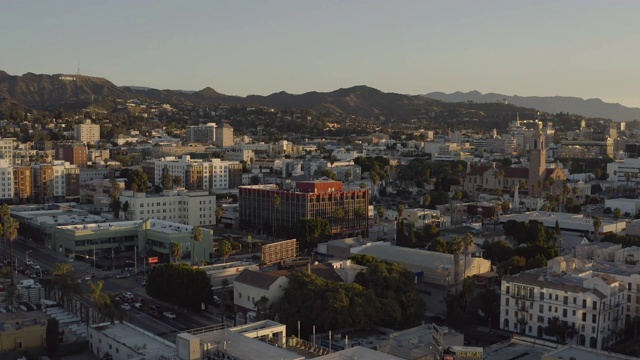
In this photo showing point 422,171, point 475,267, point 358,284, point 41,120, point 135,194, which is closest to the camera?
point 358,284

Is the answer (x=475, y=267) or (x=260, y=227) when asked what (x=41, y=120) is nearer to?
(x=260, y=227)

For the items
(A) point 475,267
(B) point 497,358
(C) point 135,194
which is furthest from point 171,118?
(B) point 497,358

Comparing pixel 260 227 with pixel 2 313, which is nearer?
pixel 2 313

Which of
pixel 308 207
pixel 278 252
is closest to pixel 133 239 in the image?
pixel 278 252

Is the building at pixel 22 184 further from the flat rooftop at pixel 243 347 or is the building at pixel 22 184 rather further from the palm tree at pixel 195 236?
the flat rooftop at pixel 243 347

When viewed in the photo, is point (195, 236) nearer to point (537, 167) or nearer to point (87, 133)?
point (537, 167)

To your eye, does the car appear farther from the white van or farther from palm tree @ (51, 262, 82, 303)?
the white van

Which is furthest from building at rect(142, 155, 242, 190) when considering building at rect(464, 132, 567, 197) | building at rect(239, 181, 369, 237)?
building at rect(464, 132, 567, 197)
